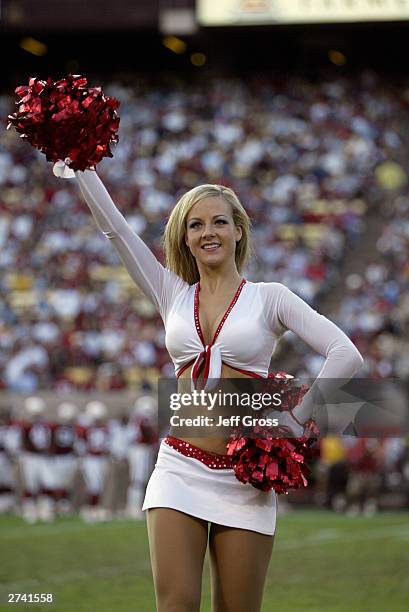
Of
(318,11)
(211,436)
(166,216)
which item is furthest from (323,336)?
(318,11)

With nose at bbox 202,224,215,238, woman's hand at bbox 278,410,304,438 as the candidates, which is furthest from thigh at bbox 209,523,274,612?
nose at bbox 202,224,215,238

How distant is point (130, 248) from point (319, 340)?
516mm

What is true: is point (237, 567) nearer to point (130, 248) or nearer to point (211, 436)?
point (211, 436)

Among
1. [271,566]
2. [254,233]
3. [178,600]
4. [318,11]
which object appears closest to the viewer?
[178,600]

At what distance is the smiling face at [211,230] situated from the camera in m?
3.05

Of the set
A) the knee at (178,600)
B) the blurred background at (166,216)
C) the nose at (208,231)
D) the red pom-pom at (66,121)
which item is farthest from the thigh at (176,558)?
the blurred background at (166,216)

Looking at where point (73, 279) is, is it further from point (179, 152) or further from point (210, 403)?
point (210, 403)

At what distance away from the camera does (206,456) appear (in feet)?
9.66

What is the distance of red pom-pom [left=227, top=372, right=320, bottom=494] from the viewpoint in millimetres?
2904

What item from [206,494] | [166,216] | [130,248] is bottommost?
[206,494]

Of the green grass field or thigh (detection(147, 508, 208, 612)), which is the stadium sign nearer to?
the green grass field

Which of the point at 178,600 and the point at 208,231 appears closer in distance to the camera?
the point at 178,600

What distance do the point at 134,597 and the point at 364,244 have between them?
1080 centimetres

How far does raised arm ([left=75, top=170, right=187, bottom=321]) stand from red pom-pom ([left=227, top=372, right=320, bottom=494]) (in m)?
0.36
